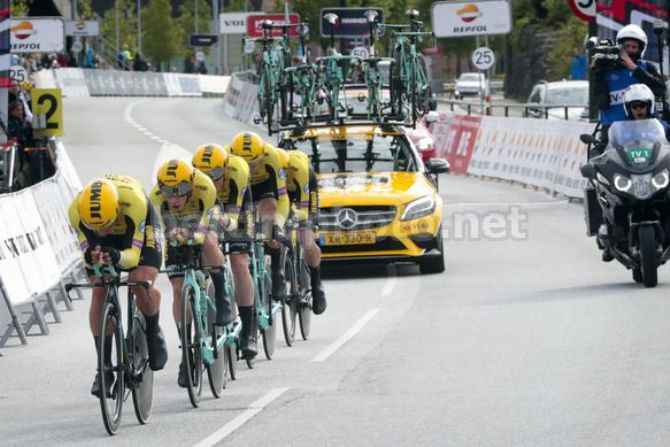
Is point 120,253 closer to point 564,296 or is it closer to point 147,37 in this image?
point 564,296

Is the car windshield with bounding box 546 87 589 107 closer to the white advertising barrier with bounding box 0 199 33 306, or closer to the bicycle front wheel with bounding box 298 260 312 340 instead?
the white advertising barrier with bounding box 0 199 33 306

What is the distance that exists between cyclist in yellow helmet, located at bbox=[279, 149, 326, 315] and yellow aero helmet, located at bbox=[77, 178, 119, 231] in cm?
443

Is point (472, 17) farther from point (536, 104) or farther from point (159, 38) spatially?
point (159, 38)

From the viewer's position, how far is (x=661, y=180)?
1677 centimetres

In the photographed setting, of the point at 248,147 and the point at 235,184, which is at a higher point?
the point at 248,147

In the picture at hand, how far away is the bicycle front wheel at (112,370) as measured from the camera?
10.2 metres

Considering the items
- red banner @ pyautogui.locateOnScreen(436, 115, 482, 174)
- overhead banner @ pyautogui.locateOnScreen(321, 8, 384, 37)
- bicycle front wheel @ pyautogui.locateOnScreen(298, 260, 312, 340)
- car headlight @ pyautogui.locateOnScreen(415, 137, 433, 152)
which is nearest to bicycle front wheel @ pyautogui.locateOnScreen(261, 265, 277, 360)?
bicycle front wheel @ pyautogui.locateOnScreen(298, 260, 312, 340)

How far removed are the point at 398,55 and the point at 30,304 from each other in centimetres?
817

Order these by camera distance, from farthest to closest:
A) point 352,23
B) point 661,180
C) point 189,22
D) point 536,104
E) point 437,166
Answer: point 189,22
point 352,23
point 536,104
point 437,166
point 661,180

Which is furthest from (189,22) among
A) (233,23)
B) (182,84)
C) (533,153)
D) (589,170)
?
(589,170)

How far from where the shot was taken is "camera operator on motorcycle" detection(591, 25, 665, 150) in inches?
698

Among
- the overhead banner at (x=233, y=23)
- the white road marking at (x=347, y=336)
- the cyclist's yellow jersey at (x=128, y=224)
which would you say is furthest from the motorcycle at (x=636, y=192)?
the overhead banner at (x=233, y=23)

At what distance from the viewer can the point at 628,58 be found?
17.8 metres

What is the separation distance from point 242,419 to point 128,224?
1.29m
